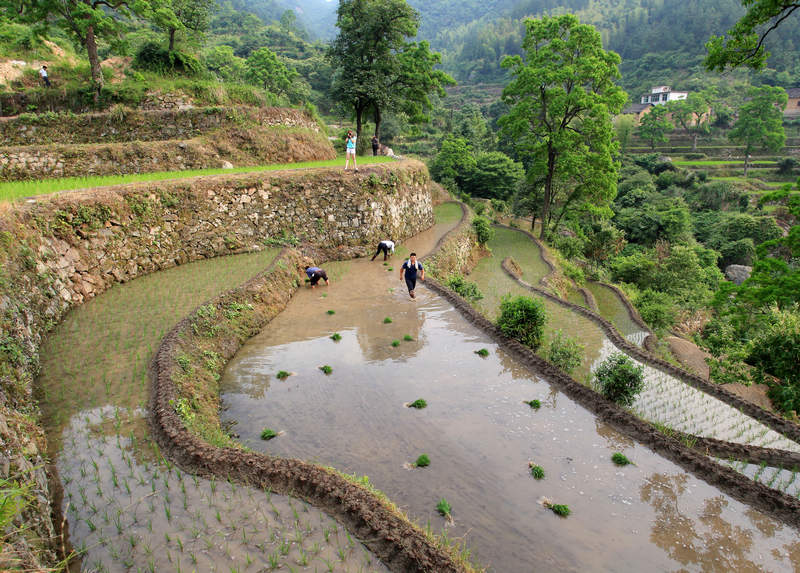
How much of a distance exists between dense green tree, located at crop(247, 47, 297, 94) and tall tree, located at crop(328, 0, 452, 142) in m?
20.7

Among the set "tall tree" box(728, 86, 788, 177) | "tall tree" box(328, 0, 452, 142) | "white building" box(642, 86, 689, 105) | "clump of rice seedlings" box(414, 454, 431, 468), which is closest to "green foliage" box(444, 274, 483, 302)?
"clump of rice seedlings" box(414, 454, 431, 468)

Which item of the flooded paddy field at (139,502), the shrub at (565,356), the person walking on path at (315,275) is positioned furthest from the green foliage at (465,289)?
the flooded paddy field at (139,502)

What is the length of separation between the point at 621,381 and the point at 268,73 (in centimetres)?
4850

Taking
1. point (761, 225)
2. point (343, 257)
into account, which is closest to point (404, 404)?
point (343, 257)

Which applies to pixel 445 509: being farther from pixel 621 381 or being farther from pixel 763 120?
pixel 763 120

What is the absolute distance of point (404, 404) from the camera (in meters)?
8.08

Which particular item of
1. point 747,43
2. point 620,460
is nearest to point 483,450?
point 620,460

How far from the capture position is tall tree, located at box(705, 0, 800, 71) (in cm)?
824

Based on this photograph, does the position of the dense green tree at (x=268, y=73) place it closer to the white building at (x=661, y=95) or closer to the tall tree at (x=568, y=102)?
the tall tree at (x=568, y=102)

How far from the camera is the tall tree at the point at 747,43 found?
324 inches

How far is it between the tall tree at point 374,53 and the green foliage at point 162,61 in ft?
27.2

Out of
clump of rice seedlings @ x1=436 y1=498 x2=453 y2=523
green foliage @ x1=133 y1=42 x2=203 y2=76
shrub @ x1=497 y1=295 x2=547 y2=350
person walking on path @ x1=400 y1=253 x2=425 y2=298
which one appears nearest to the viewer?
clump of rice seedlings @ x1=436 y1=498 x2=453 y2=523

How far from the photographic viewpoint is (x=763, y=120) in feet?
173

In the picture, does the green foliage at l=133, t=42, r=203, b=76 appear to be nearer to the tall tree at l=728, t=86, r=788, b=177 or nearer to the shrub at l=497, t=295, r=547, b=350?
the shrub at l=497, t=295, r=547, b=350
